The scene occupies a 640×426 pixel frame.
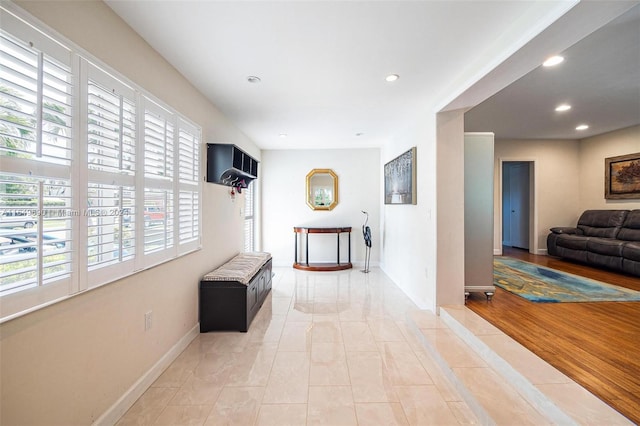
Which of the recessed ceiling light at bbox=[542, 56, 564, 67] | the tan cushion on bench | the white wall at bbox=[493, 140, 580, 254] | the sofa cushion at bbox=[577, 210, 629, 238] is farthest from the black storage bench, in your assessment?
the sofa cushion at bbox=[577, 210, 629, 238]

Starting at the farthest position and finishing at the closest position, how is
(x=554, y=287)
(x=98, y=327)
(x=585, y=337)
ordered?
(x=554, y=287)
(x=585, y=337)
(x=98, y=327)

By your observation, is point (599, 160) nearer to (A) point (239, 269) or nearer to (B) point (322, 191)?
(B) point (322, 191)

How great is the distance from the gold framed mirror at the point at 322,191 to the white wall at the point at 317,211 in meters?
0.11

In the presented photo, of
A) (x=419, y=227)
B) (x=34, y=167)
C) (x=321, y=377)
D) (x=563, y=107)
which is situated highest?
(x=563, y=107)

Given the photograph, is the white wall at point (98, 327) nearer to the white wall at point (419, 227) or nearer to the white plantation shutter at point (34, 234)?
the white plantation shutter at point (34, 234)

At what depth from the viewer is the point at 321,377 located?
2061mm

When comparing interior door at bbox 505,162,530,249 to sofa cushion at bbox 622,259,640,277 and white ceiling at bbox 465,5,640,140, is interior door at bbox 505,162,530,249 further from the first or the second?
sofa cushion at bbox 622,259,640,277

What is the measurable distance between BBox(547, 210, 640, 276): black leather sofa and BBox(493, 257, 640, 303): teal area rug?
0.86 metres

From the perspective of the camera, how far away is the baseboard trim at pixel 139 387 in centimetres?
158

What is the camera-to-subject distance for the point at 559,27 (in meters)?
1.50

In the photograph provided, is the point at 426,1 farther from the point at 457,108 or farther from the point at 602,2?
the point at 457,108

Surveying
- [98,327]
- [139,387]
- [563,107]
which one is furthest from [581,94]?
[139,387]

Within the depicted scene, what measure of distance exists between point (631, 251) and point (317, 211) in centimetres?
526

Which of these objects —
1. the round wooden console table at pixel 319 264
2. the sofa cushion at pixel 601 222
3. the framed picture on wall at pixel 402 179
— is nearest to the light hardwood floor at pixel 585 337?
the framed picture on wall at pixel 402 179
